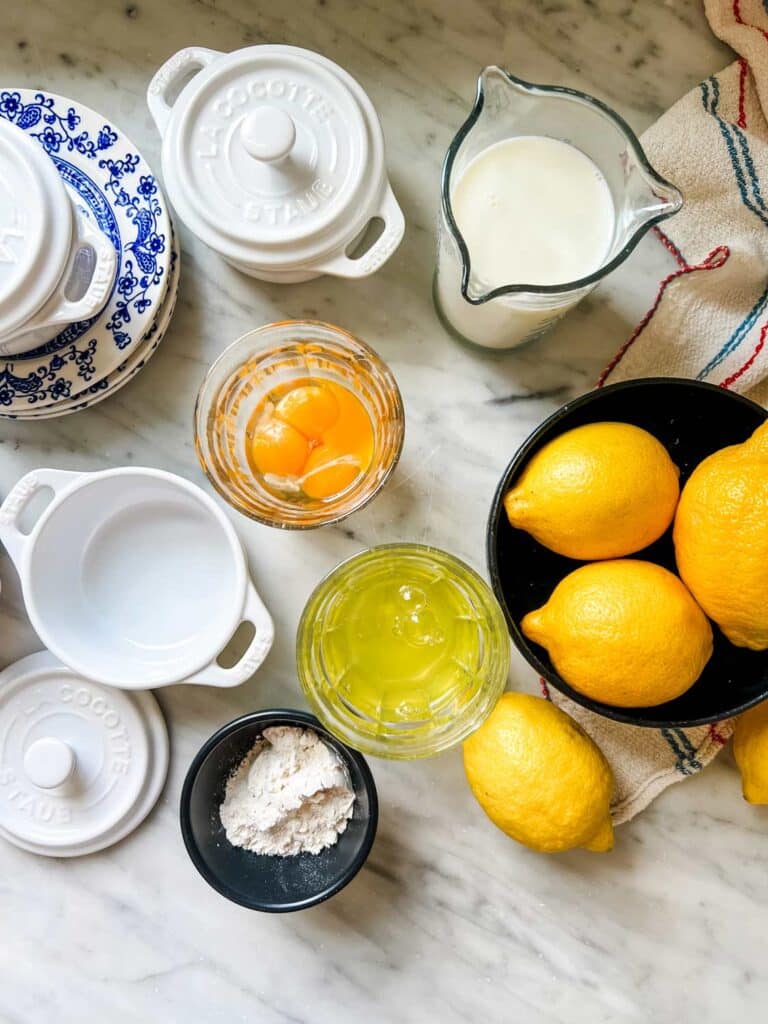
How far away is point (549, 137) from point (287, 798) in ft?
2.11

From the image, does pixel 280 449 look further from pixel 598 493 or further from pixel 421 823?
pixel 421 823

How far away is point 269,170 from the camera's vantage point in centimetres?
75

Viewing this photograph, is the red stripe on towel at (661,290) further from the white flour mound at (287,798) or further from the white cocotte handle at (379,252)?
the white flour mound at (287,798)

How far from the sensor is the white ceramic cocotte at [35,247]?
0.70 metres

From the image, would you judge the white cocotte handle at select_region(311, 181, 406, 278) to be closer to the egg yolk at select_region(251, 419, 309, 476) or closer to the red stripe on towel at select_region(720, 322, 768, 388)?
the egg yolk at select_region(251, 419, 309, 476)

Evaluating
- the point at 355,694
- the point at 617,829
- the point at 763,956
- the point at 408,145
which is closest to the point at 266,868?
the point at 355,694

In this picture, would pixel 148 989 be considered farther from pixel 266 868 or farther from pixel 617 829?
pixel 617 829

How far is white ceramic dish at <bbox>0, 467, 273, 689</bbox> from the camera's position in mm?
805

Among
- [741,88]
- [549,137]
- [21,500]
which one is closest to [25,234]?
[21,500]

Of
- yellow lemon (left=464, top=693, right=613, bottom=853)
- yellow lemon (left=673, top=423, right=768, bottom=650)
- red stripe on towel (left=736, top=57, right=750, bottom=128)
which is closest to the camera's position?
yellow lemon (left=673, top=423, right=768, bottom=650)

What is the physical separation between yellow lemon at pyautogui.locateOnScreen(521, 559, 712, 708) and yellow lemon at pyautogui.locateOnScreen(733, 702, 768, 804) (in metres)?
0.16

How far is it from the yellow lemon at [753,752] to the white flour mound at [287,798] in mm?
378

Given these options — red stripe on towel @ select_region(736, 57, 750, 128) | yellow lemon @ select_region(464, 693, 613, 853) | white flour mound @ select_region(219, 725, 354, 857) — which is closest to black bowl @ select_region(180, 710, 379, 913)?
white flour mound @ select_region(219, 725, 354, 857)

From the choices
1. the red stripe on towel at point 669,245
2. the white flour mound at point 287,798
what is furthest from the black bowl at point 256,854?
the red stripe on towel at point 669,245
